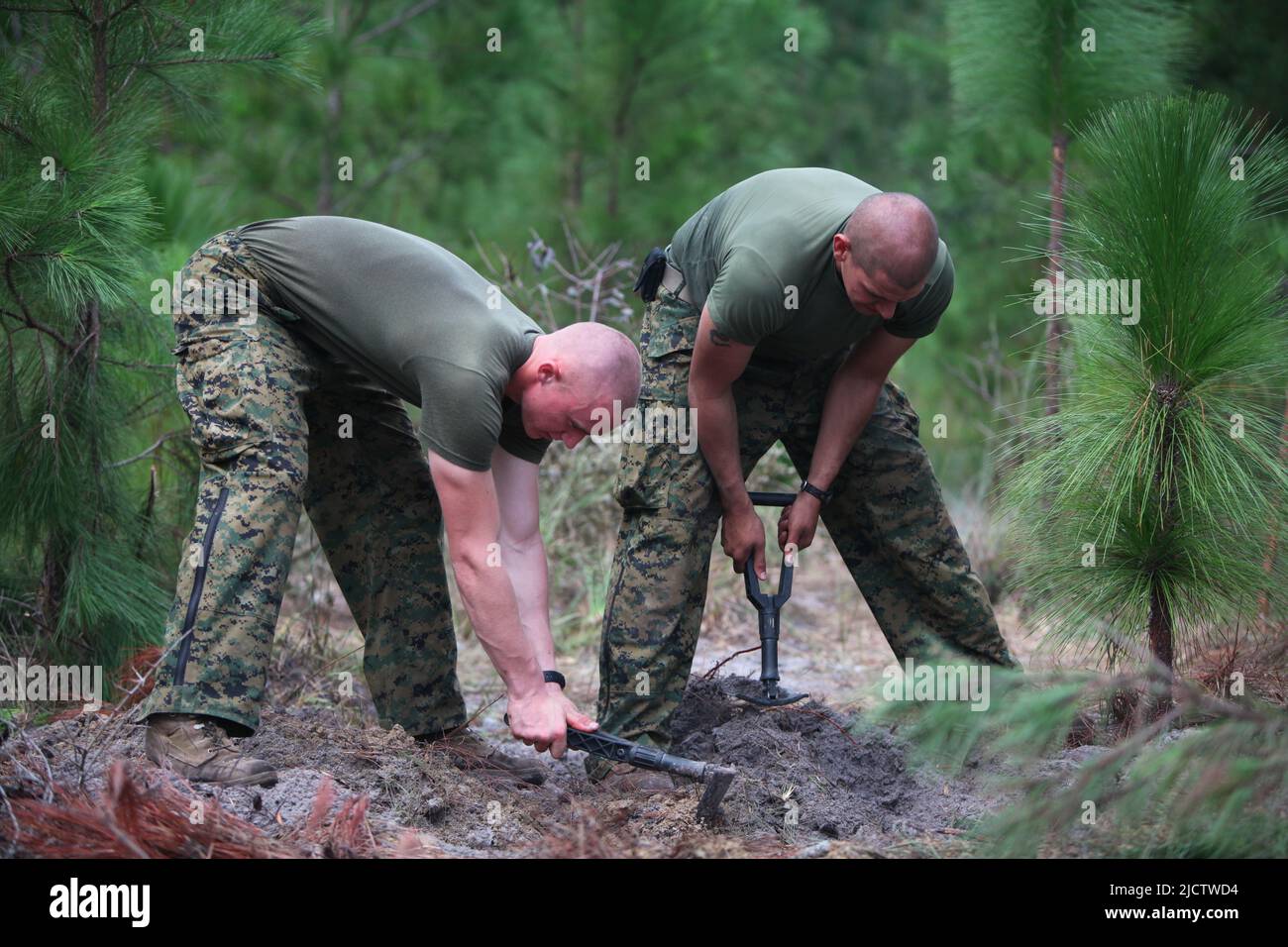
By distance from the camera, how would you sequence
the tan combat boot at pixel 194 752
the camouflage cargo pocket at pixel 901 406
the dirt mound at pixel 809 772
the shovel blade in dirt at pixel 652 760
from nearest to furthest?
the tan combat boot at pixel 194 752
the shovel blade in dirt at pixel 652 760
the dirt mound at pixel 809 772
the camouflage cargo pocket at pixel 901 406

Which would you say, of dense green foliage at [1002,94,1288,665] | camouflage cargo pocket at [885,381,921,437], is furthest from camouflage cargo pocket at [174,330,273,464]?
dense green foliage at [1002,94,1288,665]

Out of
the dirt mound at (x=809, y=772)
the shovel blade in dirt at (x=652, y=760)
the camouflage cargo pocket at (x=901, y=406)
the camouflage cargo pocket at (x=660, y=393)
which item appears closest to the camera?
the shovel blade in dirt at (x=652, y=760)

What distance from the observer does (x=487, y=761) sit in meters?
3.47

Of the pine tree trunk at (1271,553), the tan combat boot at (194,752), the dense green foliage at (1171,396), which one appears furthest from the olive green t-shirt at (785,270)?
the tan combat boot at (194,752)

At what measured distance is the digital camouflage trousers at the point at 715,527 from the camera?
133 inches

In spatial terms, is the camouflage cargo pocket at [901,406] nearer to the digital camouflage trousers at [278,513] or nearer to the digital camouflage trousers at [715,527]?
the digital camouflage trousers at [715,527]

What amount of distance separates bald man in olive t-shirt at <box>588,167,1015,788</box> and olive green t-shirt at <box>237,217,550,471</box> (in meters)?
0.45

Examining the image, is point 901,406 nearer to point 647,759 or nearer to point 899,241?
point 899,241

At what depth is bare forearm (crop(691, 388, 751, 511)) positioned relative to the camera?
330 centimetres

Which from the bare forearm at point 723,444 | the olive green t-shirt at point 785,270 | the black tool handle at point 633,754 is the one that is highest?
the olive green t-shirt at point 785,270

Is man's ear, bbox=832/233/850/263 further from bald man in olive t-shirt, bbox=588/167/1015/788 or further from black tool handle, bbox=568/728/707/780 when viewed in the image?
black tool handle, bbox=568/728/707/780

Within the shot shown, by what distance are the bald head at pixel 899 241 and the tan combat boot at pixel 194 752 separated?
1869 mm

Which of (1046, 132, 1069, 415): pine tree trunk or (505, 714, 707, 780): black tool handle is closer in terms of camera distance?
(505, 714, 707, 780): black tool handle

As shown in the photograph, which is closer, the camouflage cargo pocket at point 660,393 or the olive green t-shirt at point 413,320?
the olive green t-shirt at point 413,320
